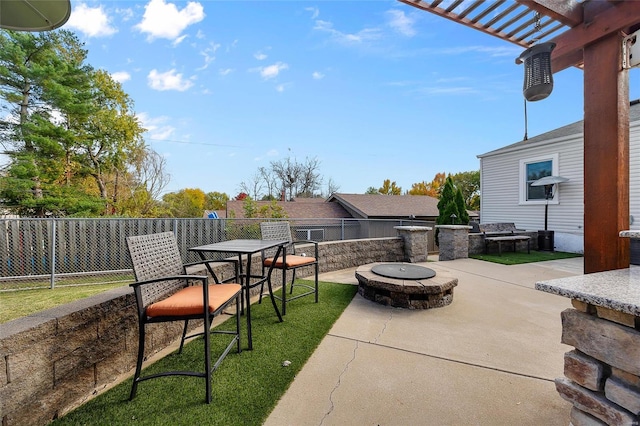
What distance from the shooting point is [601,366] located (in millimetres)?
1078

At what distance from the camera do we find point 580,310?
3.82 feet

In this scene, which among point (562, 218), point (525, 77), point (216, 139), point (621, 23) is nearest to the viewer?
point (621, 23)

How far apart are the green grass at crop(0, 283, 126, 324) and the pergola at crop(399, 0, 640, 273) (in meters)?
5.91

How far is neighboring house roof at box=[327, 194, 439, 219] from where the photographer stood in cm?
1625

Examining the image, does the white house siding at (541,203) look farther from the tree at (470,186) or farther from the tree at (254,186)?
the tree at (254,186)

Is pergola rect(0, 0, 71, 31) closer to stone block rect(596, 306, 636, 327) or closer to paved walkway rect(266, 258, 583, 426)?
paved walkway rect(266, 258, 583, 426)

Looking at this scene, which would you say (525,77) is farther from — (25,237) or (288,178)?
(288,178)

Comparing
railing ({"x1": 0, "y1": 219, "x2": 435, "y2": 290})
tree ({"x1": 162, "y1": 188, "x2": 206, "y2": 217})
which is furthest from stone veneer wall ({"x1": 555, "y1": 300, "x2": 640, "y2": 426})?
tree ({"x1": 162, "y1": 188, "x2": 206, "y2": 217})

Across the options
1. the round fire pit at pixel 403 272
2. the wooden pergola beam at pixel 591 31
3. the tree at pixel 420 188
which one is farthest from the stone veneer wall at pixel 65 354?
the tree at pixel 420 188

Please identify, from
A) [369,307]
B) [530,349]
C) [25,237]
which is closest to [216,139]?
[25,237]

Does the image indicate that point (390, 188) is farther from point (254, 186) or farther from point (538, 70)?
point (538, 70)

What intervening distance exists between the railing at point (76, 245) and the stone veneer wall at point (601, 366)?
21.0 ft

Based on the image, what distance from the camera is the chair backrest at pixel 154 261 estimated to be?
1.79 metres

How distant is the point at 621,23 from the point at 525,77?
58cm
